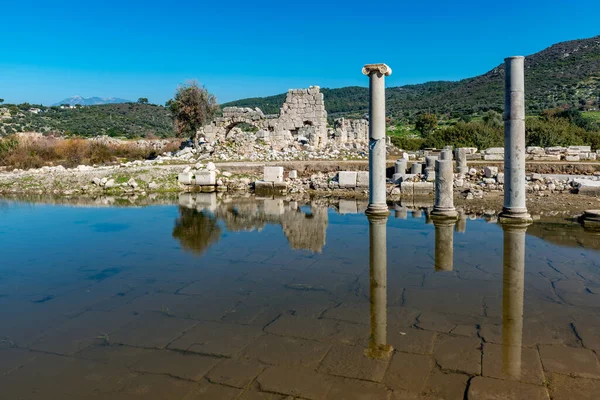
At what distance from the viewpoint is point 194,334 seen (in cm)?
551

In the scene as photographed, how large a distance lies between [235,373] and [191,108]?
93.7 feet

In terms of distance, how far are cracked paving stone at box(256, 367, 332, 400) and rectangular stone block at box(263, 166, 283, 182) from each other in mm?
15054

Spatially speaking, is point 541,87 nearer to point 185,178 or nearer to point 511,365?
point 185,178

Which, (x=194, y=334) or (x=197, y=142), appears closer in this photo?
(x=194, y=334)

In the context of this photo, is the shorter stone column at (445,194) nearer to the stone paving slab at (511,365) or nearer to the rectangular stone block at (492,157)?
the stone paving slab at (511,365)

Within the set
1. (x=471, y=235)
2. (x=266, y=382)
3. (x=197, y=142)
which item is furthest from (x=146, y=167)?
(x=266, y=382)

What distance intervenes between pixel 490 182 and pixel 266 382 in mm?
15070

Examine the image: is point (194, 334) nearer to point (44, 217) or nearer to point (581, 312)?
point (581, 312)

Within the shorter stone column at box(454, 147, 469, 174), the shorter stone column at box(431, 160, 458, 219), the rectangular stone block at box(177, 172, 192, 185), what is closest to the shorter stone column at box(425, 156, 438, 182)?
the shorter stone column at box(454, 147, 469, 174)

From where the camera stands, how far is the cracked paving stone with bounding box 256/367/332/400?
425 centimetres

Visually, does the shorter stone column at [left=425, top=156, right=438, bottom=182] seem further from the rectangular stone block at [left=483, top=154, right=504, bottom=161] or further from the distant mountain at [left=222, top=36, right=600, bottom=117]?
the distant mountain at [left=222, top=36, right=600, bottom=117]

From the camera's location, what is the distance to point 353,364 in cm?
475

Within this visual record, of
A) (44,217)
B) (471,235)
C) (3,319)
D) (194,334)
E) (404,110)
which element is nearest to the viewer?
(194,334)

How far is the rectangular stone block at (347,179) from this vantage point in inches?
743
